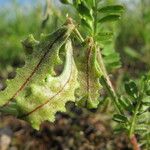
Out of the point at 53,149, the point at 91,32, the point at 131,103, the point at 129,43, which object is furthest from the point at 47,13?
the point at 129,43

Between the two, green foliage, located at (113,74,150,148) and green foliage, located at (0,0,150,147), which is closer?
green foliage, located at (0,0,150,147)

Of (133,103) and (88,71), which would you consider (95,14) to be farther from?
(133,103)

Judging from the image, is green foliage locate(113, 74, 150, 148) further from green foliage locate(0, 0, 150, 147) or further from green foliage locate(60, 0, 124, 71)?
green foliage locate(60, 0, 124, 71)

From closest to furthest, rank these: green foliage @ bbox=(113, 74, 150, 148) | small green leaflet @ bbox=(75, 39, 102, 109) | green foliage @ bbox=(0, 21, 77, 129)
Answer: green foliage @ bbox=(0, 21, 77, 129), small green leaflet @ bbox=(75, 39, 102, 109), green foliage @ bbox=(113, 74, 150, 148)

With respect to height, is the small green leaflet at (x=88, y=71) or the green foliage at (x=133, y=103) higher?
the small green leaflet at (x=88, y=71)

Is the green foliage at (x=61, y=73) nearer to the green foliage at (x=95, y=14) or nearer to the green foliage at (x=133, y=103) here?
the green foliage at (x=95, y=14)

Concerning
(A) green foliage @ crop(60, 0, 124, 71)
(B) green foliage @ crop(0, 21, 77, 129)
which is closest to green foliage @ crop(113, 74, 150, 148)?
(A) green foliage @ crop(60, 0, 124, 71)

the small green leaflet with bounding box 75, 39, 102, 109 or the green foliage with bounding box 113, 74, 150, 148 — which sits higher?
the small green leaflet with bounding box 75, 39, 102, 109

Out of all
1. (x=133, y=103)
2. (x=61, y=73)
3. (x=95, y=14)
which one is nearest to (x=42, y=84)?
(x=61, y=73)

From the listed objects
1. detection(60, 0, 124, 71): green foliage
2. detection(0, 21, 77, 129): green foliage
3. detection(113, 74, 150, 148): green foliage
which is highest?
detection(60, 0, 124, 71): green foliage

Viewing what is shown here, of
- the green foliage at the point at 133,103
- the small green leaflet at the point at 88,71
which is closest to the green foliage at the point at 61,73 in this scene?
the small green leaflet at the point at 88,71

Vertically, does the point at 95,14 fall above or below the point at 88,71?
above
